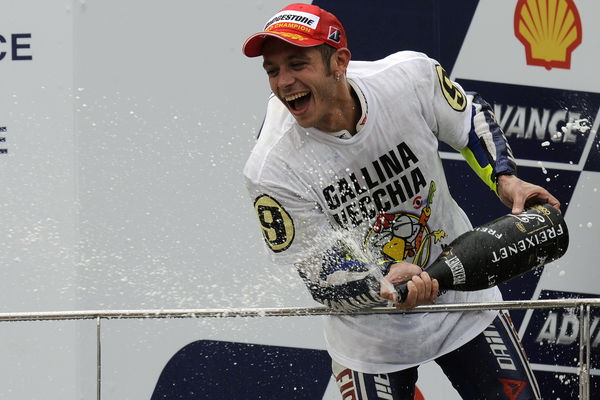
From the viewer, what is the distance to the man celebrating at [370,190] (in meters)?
2.85

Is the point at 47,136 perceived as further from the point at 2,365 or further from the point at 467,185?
the point at 467,185

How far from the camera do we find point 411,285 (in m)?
2.67

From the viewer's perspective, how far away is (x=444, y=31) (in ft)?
12.9

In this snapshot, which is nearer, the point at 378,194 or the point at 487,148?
the point at 378,194

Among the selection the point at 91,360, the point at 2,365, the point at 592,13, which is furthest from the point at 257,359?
the point at 592,13

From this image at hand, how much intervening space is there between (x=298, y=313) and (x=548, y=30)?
1.72 meters

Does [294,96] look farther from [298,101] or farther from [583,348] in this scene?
[583,348]

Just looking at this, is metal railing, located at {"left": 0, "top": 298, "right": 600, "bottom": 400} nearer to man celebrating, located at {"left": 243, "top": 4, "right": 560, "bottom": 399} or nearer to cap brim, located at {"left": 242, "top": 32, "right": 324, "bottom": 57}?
man celebrating, located at {"left": 243, "top": 4, "right": 560, "bottom": 399}

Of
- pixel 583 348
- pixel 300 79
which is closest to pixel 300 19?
pixel 300 79

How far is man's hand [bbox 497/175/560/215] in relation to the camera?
2.90m

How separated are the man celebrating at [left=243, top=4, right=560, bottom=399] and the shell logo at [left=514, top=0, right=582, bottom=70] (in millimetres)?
890

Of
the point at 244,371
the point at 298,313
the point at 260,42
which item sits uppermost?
the point at 260,42

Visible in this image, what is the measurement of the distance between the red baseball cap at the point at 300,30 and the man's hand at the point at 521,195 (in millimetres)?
564

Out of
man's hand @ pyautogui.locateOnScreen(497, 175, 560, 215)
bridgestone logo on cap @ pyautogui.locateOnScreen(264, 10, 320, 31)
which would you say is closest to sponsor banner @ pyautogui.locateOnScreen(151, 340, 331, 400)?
man's hand @ pyautogui.locateOnScreen(497, 175, 560, 215)
